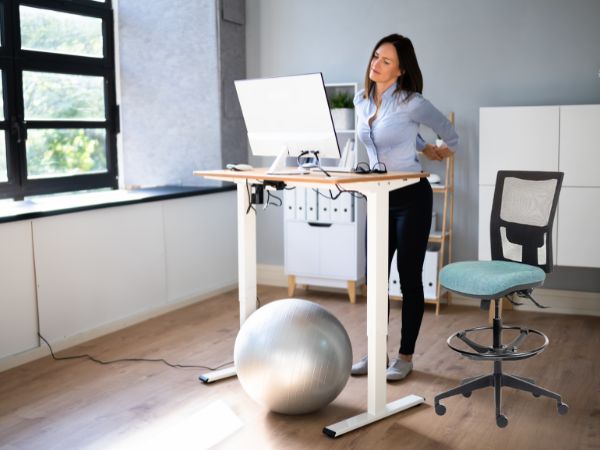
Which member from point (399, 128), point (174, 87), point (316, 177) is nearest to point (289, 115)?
A: point (316, 177)

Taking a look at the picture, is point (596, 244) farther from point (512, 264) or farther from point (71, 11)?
→ point (71, 11)

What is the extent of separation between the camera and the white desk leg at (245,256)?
3348 mm

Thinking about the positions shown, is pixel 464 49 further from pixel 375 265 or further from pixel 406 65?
pixel 375 265

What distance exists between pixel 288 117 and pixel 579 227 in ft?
7.19

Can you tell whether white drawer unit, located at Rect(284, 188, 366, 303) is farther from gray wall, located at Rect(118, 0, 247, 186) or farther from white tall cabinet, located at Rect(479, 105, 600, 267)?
white tall cabinet, located at Rect(479, 105, 600, 267)

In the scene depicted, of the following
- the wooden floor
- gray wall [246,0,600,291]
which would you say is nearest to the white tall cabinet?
gray wall [246,0,600,291]

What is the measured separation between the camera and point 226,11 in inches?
202

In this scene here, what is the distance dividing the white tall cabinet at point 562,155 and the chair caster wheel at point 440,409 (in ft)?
5.53

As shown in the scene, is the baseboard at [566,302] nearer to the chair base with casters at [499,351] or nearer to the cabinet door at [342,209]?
the cabinet door at [342,209]

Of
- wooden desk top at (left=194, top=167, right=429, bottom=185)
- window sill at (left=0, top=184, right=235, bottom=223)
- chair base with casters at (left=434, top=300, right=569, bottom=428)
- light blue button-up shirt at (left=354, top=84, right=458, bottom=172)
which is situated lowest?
chair base with casters at (left=434, top=300, right=569, bottom=428)

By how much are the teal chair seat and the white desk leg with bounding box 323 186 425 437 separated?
1.01ft

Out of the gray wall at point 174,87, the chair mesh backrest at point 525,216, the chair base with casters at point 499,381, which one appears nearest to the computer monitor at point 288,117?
the chair mesh backrest at point 525,216

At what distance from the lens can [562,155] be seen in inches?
168

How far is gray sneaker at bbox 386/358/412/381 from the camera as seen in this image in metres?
3.40
